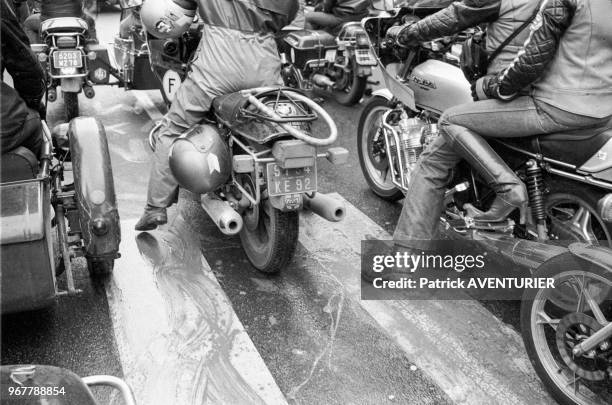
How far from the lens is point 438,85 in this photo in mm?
4766

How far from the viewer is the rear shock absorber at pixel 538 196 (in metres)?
3.81

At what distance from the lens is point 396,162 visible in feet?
16.9

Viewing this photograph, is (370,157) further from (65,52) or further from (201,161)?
(65,52)

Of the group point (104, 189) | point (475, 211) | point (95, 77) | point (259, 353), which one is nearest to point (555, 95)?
point (475, 211)

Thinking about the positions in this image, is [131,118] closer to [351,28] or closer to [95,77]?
[95,77]

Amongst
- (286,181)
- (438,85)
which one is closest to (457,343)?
(286,181)

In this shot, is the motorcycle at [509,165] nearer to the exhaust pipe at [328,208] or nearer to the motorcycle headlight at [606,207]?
the motorcycle headlight at [606,207]

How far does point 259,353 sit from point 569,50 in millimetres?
2325

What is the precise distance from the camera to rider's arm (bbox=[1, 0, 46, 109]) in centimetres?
361

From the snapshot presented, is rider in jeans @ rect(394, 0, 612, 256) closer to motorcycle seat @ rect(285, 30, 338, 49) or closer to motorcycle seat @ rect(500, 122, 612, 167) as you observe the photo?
motorcycle seat @ rect(500, 122, 612, 167)

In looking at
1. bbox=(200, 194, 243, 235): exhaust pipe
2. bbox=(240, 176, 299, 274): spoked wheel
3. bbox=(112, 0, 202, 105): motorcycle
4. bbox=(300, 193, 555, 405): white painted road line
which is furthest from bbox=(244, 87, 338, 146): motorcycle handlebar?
bbox=(112, 0, 202, 105): motorcycle

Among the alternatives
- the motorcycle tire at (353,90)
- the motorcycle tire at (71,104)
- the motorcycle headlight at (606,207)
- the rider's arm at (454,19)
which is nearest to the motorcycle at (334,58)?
the motorcycle tire at (353,90)

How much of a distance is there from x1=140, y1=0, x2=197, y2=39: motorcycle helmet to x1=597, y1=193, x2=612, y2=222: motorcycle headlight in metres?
2.93

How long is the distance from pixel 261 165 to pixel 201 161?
0.43 metres
